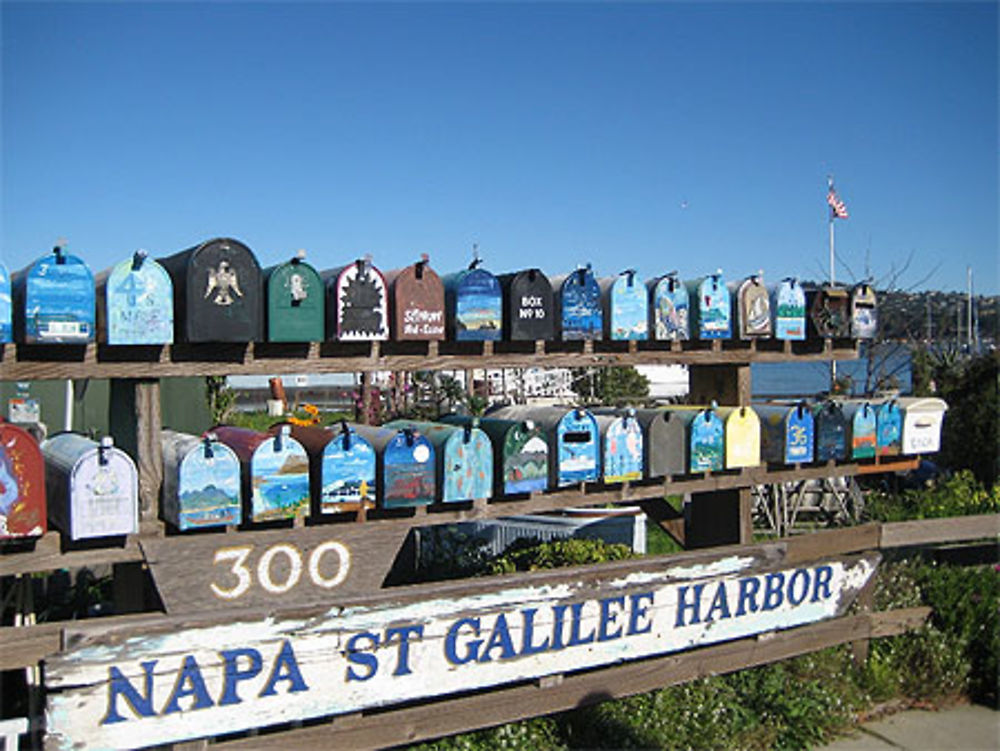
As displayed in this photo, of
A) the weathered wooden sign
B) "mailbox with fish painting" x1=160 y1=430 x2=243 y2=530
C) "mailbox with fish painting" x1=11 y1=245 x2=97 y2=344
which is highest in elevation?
"mailbox with fish painting" x1=11 y1=245 x2=97 y2=344

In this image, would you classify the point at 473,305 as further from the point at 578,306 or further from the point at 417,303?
the point at 578,306

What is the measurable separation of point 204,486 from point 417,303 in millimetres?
1073

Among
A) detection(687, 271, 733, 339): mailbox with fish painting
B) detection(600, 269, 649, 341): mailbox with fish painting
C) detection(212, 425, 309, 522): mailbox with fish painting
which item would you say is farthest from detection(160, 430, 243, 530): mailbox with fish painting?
detection(687, 271, 733, 339): mailbox with fish painting

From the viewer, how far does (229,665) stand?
3.17 m

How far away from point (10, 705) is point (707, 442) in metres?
3.64

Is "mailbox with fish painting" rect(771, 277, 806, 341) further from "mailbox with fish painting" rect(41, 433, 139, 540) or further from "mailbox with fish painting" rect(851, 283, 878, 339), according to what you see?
"mailbox with fish painting" rect(41, 433, 139, 540)

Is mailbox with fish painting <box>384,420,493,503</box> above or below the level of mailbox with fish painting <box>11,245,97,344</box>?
below

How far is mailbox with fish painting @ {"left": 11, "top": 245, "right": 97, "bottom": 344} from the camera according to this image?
2.98 metres

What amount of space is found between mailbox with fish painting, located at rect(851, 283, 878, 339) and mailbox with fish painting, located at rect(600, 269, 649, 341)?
1.43 m

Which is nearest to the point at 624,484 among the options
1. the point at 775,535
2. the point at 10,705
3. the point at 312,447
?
the point at 312,447

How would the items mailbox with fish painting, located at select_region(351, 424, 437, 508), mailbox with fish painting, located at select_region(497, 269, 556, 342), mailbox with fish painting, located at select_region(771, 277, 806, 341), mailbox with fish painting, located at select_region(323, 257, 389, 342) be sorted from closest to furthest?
mailbox with fish painting, located at select_region(323, 257, 389, 342)
mailbox with fish painting, located at select_region(351, 424, 437, 508)
mailbox with fish painting, located at select_region(497, 269, 556, 342)
mailbox with fish painting, located at select_region(771, 277, 806, 341)

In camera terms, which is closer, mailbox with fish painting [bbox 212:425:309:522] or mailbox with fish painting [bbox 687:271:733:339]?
mailbox with fish painting [bbox 212:425:309:522]

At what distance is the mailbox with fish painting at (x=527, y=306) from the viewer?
12.9 ft

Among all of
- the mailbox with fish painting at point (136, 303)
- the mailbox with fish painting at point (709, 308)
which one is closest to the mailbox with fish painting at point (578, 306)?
the mailbox with fish painting at point (709, 308)
